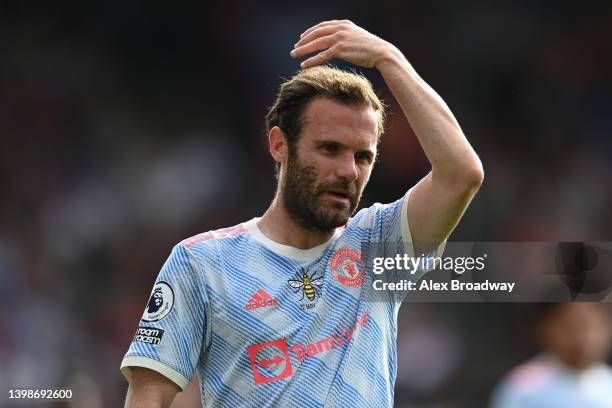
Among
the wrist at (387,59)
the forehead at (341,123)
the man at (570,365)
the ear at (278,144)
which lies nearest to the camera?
the wrist at (387,59)

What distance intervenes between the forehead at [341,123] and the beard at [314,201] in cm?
13

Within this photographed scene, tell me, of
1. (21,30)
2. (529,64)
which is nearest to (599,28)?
(529,64)

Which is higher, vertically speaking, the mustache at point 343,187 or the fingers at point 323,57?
the fingers at point 323,57

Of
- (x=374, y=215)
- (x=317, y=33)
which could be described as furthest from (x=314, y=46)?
(x=374, y=215)

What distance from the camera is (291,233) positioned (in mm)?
3662

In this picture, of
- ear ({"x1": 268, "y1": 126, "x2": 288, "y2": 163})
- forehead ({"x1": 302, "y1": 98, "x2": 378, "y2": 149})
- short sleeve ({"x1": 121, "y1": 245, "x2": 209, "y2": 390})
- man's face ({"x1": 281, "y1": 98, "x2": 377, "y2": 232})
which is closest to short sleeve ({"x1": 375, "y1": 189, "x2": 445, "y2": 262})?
man's face ({"x1": 281, "y1": 98, "x2": 377, "y2": 232})

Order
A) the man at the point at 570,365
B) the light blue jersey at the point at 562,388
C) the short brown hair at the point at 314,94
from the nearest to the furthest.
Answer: the short brown hair at the point at 314,94, the man at the point at 570,365, the light blue jersey at the point at 562,388

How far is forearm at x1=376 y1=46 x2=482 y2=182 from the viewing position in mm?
3340

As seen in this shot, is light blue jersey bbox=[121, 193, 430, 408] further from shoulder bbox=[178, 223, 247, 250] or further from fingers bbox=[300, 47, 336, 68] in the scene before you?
fingers bbox=[300, 47, 336, 68]

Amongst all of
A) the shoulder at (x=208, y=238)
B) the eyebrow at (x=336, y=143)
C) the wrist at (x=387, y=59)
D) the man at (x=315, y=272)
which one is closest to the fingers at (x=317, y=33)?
the man at (x=315, y=272)

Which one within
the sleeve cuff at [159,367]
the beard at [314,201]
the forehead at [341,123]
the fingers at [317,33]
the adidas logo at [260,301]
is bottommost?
the sleeve cuff at [159,367]

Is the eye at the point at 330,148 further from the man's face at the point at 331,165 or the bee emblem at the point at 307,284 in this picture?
the bee emblem at the point at 307,284

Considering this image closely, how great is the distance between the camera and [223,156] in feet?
36.4

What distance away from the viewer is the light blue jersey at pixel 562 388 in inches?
192
